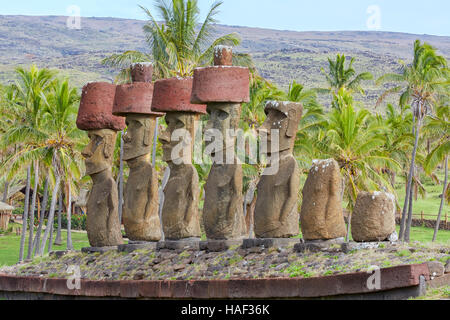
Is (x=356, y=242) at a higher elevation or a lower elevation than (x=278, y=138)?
lower

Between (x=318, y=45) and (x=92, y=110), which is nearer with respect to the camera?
(x=92, y=110)

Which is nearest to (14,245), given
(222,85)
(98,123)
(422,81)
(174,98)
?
(422,81)

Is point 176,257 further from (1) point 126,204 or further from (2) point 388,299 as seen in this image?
(2) point 388,299

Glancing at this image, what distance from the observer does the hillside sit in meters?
116

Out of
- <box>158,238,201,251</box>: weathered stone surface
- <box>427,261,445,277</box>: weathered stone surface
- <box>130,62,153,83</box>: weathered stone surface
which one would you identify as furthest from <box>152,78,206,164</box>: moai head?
<box>427,261,445,277</box>: weathered stone surface

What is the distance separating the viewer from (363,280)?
9164 mm

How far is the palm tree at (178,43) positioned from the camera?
2469 centimetres

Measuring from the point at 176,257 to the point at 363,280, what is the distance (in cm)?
453

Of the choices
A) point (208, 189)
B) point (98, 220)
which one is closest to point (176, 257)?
point (208, 189)

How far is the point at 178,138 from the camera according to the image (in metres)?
14.0

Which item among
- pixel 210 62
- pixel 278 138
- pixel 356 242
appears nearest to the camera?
pixel 356 242

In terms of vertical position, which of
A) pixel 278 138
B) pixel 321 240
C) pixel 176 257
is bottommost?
pixel 176 257

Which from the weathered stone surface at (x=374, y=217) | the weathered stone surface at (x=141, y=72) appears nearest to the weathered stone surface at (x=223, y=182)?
the weathered stone surface at (x=374, y=217)

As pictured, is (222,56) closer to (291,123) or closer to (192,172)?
(291,123)
